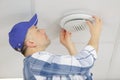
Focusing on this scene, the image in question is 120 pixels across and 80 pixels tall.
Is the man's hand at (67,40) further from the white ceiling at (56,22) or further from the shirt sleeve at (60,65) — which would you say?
the shirt sleeve at (60,65)

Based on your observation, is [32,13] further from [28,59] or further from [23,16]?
[28,59]

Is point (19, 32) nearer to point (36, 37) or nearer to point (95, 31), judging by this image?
point (36, 37)

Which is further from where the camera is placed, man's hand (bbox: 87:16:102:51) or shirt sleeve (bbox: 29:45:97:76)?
man's hand (bbox: 87:16:102:51)

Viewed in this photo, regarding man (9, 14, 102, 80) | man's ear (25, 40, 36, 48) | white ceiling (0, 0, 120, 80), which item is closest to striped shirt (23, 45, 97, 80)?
man (9, 14, 102, 80)

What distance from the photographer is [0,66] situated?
1.58m

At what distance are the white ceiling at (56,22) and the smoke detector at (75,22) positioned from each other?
0.03 metres

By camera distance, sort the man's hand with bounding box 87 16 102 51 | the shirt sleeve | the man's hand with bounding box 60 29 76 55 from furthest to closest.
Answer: the man's hand with bounding box 60 29 76 55
the man's hand with bounding box 87 16 102 51
the shirt sleeve

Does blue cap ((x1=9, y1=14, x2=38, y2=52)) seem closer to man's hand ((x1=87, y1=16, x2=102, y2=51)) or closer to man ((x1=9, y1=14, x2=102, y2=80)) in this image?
man ((x1=9, y1=14, x2=102, y2=80))

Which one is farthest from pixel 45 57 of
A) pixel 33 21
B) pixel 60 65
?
pixel 33 21

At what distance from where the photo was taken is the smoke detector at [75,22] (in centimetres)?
122

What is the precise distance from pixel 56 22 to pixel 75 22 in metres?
0.10

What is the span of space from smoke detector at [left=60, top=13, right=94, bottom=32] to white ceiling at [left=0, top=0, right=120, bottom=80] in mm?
26

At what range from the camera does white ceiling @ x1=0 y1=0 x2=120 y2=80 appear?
1.18 meters

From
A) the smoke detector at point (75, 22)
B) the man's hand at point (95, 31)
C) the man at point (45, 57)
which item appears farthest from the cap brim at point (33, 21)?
the man's hand at point (95, 31)
